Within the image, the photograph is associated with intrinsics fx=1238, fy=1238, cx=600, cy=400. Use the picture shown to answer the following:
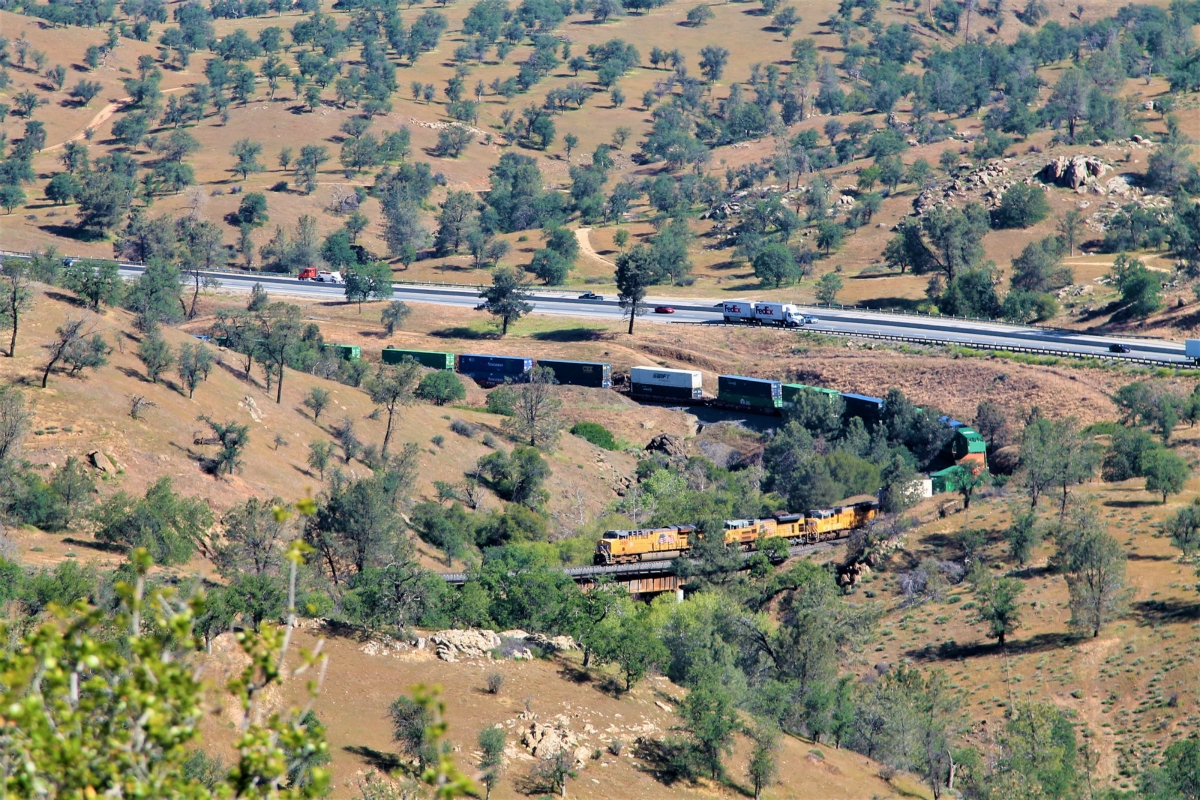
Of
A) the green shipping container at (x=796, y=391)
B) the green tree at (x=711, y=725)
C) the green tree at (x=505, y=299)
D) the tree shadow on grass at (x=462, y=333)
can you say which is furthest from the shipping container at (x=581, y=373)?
the green tree at (x=711, y=725)

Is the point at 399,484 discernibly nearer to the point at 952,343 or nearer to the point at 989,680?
the point at 989,680

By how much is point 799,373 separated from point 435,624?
248 feet

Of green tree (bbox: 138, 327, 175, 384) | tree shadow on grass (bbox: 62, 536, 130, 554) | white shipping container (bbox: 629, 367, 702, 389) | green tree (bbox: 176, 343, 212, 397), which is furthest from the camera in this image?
white shipping container (bbox: 629, 367, 702, 389)

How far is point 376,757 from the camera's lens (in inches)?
1564

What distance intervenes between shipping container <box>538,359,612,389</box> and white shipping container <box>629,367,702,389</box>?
8.92 feet

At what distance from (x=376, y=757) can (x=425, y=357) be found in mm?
86416

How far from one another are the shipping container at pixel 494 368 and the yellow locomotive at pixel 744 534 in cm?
4519

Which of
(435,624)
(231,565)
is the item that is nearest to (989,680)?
(435,624)

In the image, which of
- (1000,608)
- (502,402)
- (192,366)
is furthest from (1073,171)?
(192,366)

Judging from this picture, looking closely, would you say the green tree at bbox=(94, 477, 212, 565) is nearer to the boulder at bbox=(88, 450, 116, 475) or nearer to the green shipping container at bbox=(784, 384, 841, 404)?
the boulder at bbox=(88, 450, 116, 475)

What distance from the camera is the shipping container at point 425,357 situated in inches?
4860

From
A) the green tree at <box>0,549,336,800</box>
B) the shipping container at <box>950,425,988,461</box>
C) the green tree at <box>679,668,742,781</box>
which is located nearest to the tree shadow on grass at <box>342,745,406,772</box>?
the green tree at <box>679,668,742,781</box>

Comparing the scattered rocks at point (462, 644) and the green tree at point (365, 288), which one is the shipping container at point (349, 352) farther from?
the scattered rocks at point (462, 644)

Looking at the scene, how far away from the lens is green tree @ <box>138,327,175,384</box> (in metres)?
79.9
